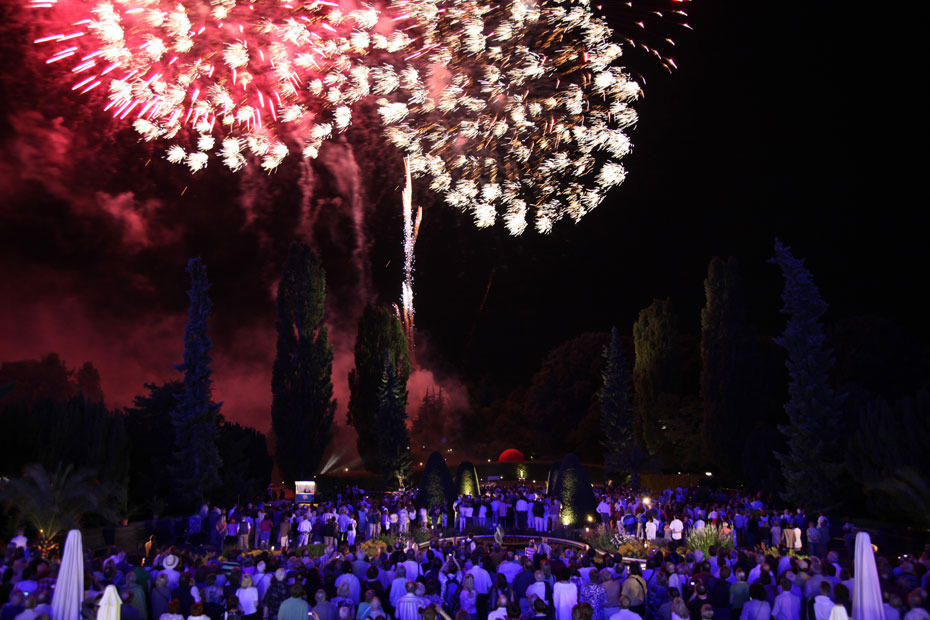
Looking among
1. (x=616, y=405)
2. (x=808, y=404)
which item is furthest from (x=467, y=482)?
(x=616, y=405)

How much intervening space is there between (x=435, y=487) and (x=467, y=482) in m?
4.42

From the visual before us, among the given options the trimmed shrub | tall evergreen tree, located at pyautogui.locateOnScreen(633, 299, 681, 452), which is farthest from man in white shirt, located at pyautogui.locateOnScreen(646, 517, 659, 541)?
tall evergreen tree, located at pyautogui.locateOnScreen(633, 299, 681, 452)

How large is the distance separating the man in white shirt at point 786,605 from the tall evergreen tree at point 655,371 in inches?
1524

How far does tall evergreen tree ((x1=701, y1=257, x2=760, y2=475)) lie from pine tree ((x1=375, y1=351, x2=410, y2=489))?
1789cm

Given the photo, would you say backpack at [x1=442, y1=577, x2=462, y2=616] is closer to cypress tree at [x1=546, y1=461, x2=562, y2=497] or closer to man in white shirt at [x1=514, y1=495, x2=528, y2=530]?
man in white shirt at [x1=514, y1=495, x2=528, y2=530]

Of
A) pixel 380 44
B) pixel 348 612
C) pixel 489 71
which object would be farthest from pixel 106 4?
pixel 348 612

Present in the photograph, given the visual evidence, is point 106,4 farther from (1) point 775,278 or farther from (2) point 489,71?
(1) point 775,278

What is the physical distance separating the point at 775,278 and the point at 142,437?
48.4 metres

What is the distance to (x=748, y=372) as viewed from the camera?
131 feet

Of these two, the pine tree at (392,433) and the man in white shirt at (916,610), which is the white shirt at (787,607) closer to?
the man in white shirt at (916,610)

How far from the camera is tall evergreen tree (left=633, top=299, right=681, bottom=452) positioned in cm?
4825

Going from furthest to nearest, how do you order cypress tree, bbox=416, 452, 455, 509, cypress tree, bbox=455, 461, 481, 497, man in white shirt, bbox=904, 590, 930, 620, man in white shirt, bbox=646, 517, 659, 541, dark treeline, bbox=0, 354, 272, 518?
cypress tree, bbox=455, 461, 481, 497 → cypress tree, bbox=416, 452, 455, 509 → dark treeline, bbox=0, 354, 272, 518 → man in white shirt, bbox=646, 517, 659, 541 → man in white shirt, bbox=904, 590, 930, 620

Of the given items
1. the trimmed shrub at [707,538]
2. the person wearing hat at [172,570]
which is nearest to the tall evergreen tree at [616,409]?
the trimmed shrub at [707,538]

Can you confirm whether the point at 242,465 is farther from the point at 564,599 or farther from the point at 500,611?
the point at 500,611
